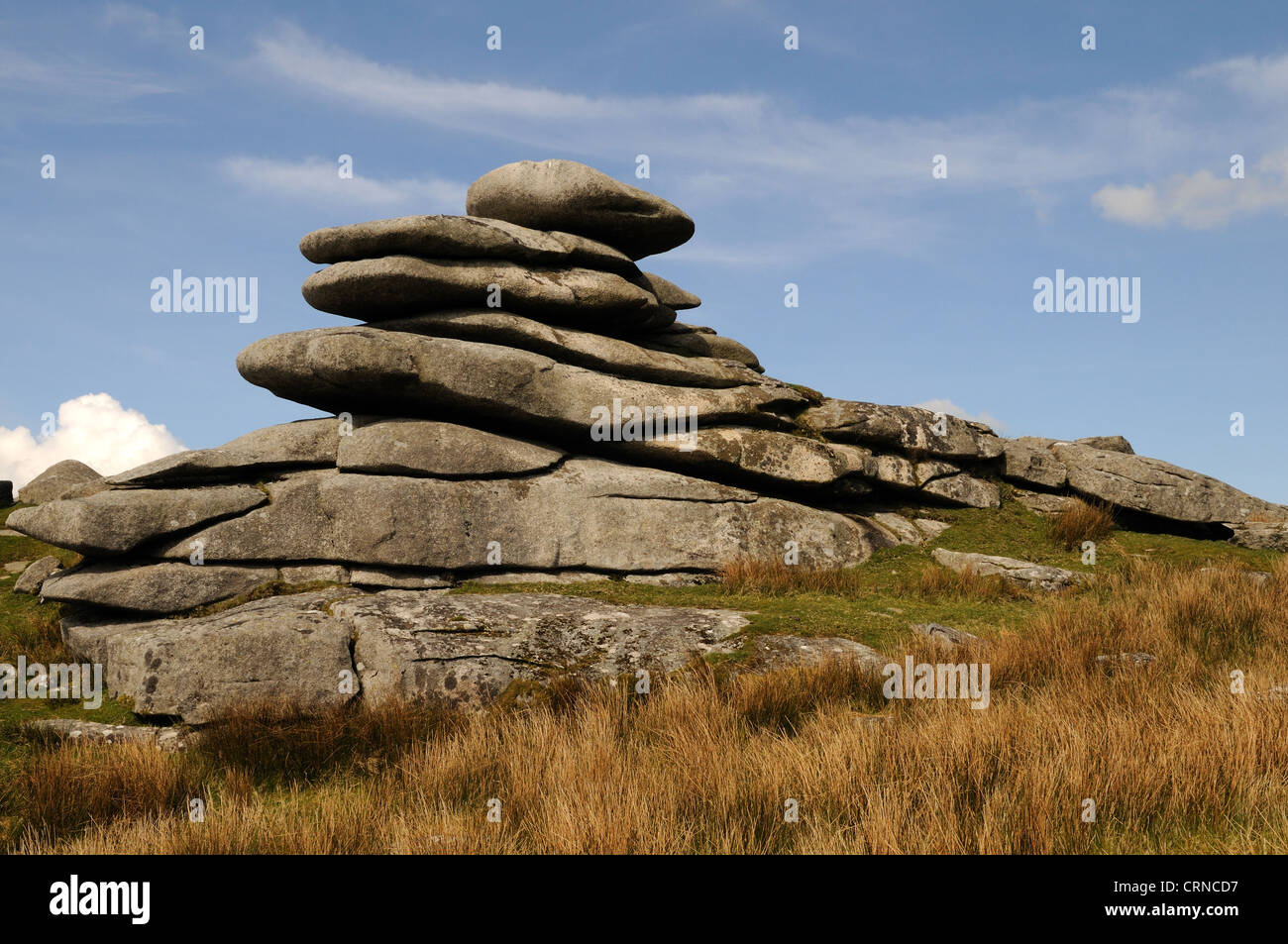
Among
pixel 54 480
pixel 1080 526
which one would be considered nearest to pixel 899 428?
pixel 1080 526

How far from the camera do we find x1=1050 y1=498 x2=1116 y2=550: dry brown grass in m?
18.5

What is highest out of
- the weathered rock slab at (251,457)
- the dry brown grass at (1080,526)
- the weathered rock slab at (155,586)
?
the weathered rock slab at (251,457)

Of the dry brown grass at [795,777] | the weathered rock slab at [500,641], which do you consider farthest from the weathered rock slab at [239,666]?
the dry brown grass at [795,777]

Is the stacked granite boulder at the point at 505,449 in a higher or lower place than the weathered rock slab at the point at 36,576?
higher

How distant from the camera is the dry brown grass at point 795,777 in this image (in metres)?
6.45

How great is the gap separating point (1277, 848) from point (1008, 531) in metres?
13.3

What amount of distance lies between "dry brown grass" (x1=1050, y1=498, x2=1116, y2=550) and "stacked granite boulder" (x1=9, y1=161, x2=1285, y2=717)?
3.70ft

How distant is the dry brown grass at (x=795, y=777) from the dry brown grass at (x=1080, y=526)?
8.09 metres

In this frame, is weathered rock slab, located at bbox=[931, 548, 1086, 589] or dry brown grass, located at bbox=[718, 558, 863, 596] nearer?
dry brown grass, located at bbox=[718, 558, 863, 596]

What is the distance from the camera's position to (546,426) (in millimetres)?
16906

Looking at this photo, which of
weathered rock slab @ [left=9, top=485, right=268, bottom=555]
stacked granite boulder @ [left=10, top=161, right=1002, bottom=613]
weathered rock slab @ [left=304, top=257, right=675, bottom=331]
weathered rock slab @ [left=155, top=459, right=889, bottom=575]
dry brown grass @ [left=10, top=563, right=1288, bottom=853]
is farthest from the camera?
weathered rock slab @ [left=304, top=257, right=675, bottom=331]

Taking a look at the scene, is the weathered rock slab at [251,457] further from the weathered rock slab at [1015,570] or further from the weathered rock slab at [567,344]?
the weathered rock slab at [1015,570]

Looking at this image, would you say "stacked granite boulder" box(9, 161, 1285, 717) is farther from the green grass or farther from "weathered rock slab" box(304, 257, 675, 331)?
the green grass

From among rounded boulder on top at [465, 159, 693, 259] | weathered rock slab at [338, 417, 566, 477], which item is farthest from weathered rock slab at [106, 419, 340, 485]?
rounded boulder on top at [465, 159, 693, 259]
